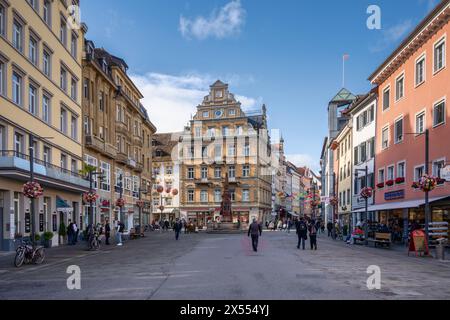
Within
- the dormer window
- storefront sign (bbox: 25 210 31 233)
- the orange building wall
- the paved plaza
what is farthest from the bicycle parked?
the dormer window

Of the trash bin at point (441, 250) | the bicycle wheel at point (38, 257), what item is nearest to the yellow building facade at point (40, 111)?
the bicycle wheel at point (38, 257)

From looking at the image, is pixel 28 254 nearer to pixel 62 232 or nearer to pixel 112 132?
pixel 62 232

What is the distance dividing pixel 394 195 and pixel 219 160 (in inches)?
1733

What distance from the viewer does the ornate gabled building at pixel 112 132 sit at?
3903 centimetres

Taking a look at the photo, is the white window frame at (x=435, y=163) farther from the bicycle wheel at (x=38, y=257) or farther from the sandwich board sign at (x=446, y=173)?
the bicycle wheel at (x=38, y=257)

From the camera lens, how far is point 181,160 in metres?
77.1

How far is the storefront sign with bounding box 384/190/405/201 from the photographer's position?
31.4m

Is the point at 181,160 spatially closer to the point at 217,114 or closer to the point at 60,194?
the point at 217,114

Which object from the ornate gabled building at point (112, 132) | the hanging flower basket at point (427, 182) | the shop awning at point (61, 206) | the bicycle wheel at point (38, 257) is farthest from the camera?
the ornate gabled building at point (112, 132)

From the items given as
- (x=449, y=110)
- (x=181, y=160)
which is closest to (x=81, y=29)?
(x=449, y=110)

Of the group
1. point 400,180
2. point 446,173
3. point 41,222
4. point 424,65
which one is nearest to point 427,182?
point 446,173

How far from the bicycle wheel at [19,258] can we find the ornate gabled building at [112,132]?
18902mm

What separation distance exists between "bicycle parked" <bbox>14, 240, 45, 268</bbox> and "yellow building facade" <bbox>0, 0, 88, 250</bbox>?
430 centimetres
